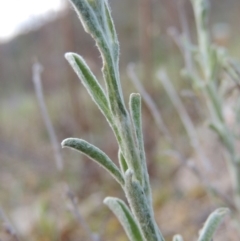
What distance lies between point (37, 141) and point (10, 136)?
0.48m

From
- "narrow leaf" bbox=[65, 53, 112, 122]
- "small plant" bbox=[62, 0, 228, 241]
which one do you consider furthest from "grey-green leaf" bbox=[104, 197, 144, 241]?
"narrow leaf" bbox=[65, 53, 112, 122]

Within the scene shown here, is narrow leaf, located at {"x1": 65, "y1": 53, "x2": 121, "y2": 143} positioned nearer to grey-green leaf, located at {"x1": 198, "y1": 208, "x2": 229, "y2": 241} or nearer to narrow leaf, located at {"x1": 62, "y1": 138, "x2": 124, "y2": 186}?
narrow leaf, located at {"x1": 62, "y1": 138, "x2": 124, "y2": 186}

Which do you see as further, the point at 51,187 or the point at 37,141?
the point at 37,141

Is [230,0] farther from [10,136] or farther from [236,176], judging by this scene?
[236,176]

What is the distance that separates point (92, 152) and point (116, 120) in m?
0.05

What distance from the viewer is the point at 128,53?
11.7 meters

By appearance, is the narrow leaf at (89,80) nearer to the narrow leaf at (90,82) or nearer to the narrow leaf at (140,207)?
the narrow leaf at (90,82)

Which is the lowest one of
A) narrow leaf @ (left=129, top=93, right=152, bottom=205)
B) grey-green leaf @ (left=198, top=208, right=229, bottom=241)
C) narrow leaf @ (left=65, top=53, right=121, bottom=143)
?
grey-green leaf @ (left=198, top=208, right=229, bottom=241)

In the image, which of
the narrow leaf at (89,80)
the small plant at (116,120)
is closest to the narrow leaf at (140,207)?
the small plant at (116,120)

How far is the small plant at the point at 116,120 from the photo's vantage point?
0.58m

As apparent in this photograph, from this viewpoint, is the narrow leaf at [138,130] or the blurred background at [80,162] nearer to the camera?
the narrow leaf at [138,130]

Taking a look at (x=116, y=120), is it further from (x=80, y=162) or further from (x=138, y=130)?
(x=80, y=162)

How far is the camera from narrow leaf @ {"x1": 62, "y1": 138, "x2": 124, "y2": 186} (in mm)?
579

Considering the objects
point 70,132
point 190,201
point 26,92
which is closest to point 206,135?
point 190,201
